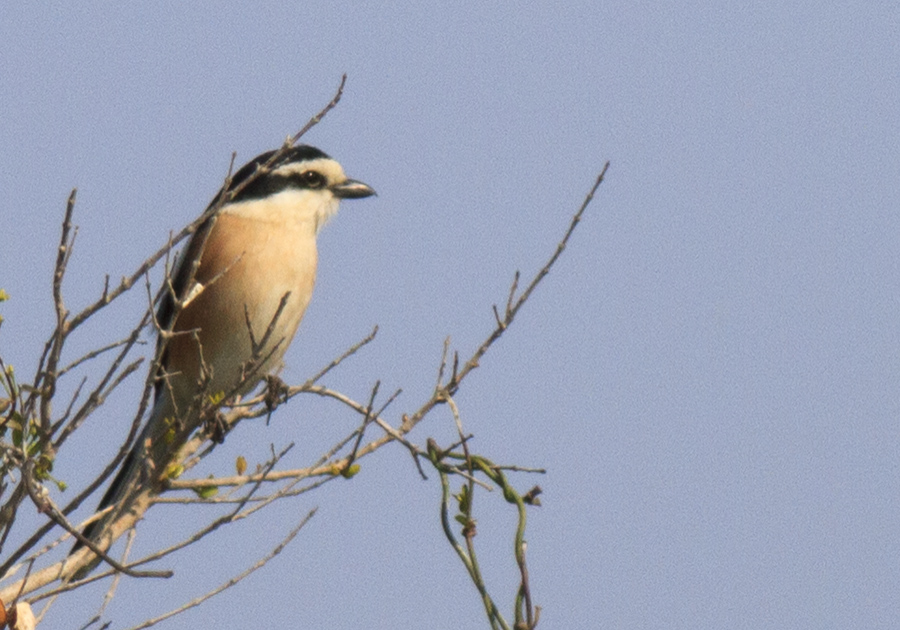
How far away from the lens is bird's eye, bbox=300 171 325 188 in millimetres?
5312

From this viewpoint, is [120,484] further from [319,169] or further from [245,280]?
[319,169]

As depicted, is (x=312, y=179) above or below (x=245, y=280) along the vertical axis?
above

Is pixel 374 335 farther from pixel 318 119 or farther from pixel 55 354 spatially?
pixel 55 354

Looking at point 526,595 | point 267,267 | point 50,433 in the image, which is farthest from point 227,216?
point 526,595

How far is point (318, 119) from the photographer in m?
3.31

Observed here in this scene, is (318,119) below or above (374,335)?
above

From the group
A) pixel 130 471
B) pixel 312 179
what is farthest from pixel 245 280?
pixel 130 471

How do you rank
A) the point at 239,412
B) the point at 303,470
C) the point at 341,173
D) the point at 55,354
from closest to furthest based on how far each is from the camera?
the point at 55,354
the point at 303,470
the point at 239,412
the point at 341,173

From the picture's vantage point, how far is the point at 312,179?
5.33 meters

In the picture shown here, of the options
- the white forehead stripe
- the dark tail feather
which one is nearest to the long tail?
the dark tail feather

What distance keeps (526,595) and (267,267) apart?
2.73 m

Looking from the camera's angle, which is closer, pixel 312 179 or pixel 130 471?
pixel 130 471

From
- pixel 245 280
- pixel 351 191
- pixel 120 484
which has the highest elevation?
pixel 351 191

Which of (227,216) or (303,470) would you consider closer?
(303,470)
